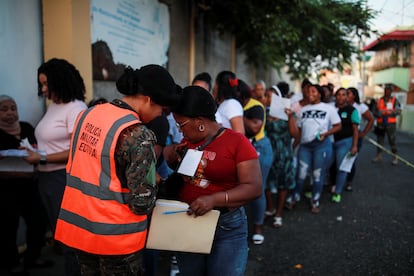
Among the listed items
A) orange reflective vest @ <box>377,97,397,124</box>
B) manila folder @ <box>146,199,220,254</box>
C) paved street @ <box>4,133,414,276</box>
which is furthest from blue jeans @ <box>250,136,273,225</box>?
orange reflective vest @ <box>377,97,397,124</box>

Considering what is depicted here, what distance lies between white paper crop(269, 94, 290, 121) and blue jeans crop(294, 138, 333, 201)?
977 mm

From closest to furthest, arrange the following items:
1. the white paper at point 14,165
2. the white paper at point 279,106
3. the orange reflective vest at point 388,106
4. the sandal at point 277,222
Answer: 1. the white paper at point 14,165
2. the white paper at point 279,106
3. the sandal at point 277,222
4. the orange reflective vest at point 388,106

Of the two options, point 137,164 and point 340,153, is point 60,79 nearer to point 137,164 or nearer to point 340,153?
point 137,164

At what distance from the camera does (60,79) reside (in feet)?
9.43

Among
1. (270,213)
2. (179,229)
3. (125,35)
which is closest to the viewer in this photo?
(179,229)

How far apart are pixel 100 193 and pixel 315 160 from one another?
4298 millimetres

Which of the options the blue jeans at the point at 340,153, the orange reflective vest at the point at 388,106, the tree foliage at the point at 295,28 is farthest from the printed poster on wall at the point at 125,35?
the orange reflective vest at the point at 388,106

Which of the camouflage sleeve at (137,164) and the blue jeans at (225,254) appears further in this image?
the blue jeans at (225,254)

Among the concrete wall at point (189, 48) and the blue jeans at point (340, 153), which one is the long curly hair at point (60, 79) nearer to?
the concrete wall at point (189, 48)

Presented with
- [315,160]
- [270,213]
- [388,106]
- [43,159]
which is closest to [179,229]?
[43,159]

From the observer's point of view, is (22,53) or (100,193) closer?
(100,193)

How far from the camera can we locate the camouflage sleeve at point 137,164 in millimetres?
1666

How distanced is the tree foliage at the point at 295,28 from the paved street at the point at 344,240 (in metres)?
3.93

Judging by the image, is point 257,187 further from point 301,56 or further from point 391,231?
point 301,56
